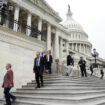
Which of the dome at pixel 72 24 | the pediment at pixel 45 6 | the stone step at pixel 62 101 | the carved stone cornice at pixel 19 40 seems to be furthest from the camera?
the dome at pixel 72 24

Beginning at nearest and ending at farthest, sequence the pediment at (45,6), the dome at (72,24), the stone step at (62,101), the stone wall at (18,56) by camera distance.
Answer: the stone step at (62,101)
the stone wall at (18,56)
the pediment at (45,6)
the dome at (72,24)

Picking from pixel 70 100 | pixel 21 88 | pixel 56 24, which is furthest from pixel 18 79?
pixel 56 24

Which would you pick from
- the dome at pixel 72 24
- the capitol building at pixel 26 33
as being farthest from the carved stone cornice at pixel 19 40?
the dome at pixel 72 24

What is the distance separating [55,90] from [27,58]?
365 cm

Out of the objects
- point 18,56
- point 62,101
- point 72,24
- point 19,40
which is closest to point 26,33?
point 19,40

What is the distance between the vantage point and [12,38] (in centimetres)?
1056

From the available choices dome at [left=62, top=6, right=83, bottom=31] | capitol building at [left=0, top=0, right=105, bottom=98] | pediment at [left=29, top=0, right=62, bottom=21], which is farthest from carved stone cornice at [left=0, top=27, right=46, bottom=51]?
dome at [left=62, top=6, right=83, bottom=31]

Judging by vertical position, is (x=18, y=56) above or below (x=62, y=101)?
above

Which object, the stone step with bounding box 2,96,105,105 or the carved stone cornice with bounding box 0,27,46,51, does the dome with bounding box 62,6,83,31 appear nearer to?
the carved stone cornice with bounding box 0,27,46,51

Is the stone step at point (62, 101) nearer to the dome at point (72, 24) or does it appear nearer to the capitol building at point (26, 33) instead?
the capitol building at point (26, 33)

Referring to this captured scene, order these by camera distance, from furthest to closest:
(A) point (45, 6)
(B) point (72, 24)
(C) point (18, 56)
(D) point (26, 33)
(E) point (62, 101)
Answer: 1. (B) point (72, 24)
2. (A) point (45, 6)
3. (D) point (26, 33)
4. (C) point (18, 56)
5. (E) point (62, 101)

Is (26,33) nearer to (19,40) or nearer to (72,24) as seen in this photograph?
(19,40)

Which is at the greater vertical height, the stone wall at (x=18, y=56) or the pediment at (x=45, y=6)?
the pediment at (x=45, y=6)

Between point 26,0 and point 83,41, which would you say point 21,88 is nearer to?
point 26,0
